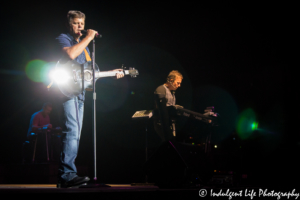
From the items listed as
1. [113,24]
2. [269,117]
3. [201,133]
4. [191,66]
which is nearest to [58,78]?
[201,133]

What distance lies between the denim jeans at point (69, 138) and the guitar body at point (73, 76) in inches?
3.2

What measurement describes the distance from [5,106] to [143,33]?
345 cm

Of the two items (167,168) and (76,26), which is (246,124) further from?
(76,26)

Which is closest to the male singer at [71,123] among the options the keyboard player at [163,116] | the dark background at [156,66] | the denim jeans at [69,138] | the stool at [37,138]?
the denim jeans at [69,138]

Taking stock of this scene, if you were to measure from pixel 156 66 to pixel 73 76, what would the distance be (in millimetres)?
3606

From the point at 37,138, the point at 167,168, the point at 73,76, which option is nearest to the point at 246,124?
the point at 167,168

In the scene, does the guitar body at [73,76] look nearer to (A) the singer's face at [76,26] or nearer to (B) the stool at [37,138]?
(A) the singer's face at [76,26]

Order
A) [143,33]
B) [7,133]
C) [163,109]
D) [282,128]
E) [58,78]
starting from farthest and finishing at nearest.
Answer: [7,133]
[143,33]
[282,128]
[163,109]
[58,78]

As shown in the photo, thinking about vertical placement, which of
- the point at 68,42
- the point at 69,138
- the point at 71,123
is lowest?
the point at 69,138

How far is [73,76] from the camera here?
2.43 metres

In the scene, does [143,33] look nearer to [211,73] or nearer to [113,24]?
[113,24]

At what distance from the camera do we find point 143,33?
220 inches

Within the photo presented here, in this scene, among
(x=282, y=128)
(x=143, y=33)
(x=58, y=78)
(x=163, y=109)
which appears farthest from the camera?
(x=143, y=33)

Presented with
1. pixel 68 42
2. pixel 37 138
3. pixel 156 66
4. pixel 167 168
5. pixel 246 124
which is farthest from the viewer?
pixel 156 66
